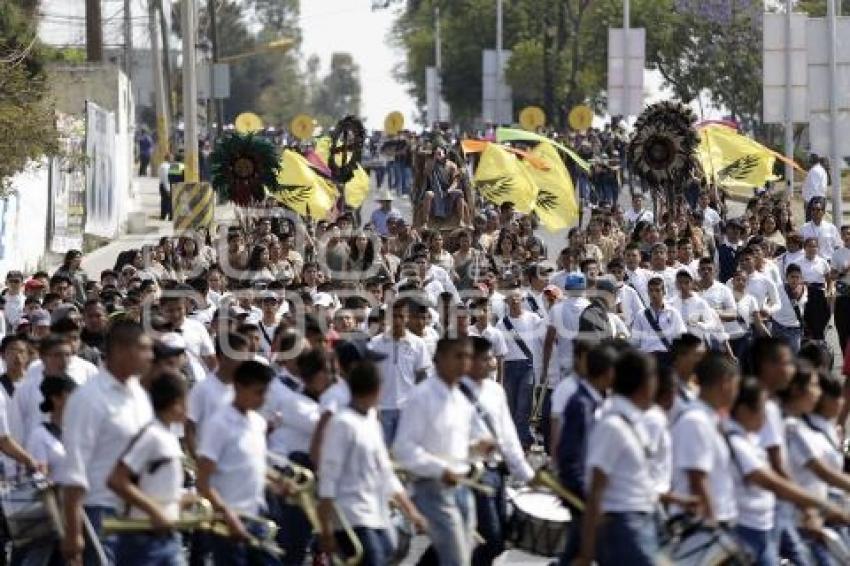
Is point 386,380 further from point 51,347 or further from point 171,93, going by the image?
point 171,93

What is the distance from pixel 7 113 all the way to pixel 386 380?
12.8 metres

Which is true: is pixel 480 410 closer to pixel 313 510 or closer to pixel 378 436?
pixel 378 436

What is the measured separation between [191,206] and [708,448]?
2093 centimetres

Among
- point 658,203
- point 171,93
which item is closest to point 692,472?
point 658,203

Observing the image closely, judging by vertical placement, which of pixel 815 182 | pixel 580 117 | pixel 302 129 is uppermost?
pixel 580 117

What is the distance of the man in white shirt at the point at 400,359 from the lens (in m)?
16.7

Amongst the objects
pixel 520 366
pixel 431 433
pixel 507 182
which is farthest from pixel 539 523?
pixel 507 182

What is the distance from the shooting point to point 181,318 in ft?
55.6

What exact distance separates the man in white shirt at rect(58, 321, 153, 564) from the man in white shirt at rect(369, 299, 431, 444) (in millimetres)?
4810

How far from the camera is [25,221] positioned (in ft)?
112

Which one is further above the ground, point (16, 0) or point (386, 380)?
point (16, 0)

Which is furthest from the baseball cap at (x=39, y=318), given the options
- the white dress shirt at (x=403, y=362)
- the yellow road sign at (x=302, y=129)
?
the yellow road sign at (x=302, y=129)

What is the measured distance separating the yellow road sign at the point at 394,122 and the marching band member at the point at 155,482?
4367 cm

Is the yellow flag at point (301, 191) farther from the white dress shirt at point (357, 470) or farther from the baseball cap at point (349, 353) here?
the white dress shirt at point (357, 470)
